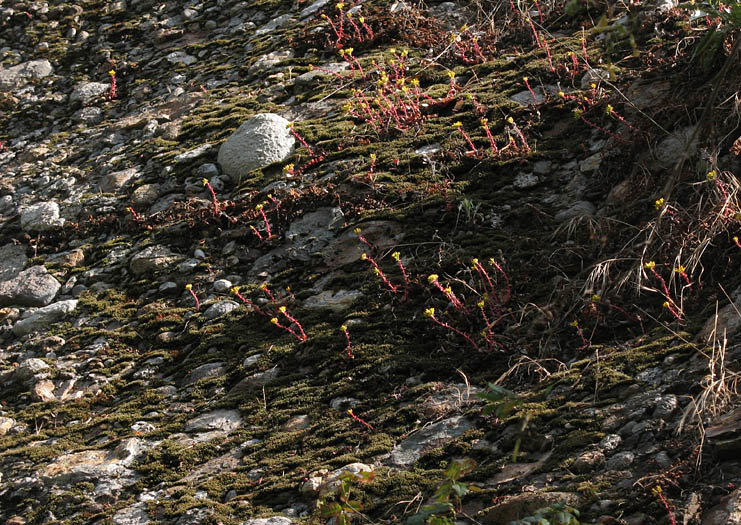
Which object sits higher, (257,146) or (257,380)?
(257,146)

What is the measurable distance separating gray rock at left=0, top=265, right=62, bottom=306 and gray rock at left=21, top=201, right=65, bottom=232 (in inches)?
28.9

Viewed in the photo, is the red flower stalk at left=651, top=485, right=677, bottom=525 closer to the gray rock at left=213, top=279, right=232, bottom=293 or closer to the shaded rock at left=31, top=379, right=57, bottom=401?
the gray rock at left=213, top=279, right=232, bottom=293

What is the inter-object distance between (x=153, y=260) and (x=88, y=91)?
4.28m

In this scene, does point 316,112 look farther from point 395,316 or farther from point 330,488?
point 330,488

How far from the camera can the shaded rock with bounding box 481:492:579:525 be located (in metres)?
3.27

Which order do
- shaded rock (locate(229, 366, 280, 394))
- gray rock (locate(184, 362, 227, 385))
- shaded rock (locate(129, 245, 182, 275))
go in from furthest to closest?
shaded rock (locate(129, 245, 182, 275)), gray rock (locate(184, 362, 227, 385)), shaded rock (locate(229, 366, 280, 394))

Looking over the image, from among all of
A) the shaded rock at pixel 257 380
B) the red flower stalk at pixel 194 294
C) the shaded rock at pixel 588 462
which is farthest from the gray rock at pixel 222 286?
the shaded rock at pixel 588 462

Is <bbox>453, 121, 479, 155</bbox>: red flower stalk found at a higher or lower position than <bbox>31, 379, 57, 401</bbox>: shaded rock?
higher

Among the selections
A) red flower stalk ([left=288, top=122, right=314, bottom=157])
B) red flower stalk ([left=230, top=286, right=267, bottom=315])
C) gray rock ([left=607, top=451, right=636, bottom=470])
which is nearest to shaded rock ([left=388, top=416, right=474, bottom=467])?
gray rock ([left=607, top=451, right=636, bottom=470])

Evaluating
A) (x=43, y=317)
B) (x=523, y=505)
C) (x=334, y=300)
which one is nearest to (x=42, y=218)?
(x=43, y=317)

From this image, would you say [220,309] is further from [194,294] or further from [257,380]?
[257,380]

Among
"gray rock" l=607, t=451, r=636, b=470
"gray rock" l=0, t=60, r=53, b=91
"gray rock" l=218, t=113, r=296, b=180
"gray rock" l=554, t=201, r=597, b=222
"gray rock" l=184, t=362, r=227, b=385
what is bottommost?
"gray rock" l=184, t=362, r=227, b=385

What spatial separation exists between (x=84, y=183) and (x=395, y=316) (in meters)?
4.65

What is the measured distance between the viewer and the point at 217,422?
5.04 meters
